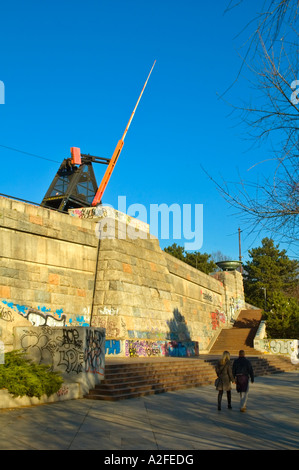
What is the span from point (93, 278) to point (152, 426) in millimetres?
13966

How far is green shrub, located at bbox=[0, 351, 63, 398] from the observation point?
10750 millimetres

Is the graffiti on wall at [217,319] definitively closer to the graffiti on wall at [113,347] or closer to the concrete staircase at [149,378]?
the concrete staircase at [149,378]

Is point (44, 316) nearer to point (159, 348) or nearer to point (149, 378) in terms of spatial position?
point (149, 378)

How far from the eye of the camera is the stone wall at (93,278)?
18531 millimetres

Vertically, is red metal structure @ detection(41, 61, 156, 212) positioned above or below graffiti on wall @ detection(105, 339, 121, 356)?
above

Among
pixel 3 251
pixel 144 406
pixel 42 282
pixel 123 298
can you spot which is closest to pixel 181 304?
pixel 123 298

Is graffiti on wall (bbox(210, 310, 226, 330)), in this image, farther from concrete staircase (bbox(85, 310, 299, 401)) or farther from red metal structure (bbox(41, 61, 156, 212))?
red metal structure (bbox(41, 61, 156, 212))

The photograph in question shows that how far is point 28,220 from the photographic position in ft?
63.8

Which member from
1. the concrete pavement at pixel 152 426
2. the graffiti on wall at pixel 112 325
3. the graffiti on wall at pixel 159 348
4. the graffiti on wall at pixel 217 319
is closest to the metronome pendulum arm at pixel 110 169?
the graffiti on wall at pixel 112 325

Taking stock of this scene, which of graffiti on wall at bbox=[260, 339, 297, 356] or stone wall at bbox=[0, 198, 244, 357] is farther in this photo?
graffiti on wall at bbox=[260, 339, 297, 356]

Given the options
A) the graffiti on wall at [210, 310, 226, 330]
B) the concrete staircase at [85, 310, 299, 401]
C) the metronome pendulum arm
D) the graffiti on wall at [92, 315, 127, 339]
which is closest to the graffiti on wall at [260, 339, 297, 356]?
the concrete staircase at [85, 310, 299, 401]

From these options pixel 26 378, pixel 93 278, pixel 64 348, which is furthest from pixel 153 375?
pixel 93 278

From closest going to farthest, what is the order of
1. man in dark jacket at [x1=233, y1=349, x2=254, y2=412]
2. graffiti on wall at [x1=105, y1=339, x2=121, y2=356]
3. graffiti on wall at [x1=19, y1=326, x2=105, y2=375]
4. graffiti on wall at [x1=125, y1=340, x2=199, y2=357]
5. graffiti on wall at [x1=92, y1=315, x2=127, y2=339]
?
man in dark jacket at [x1=233, y1=349, x2=254, y2=412], graffiti on wall at [x1=19, y1=326, x2=105, y2=375], graffiti on wall at [x1=105, y1=339, x2=121, y2=356], graffiti on wall at [x1=125, y1=340, x2=199, y2=357], graffiti on wall at [x1=92, y1=315, x2=127, y2=339]

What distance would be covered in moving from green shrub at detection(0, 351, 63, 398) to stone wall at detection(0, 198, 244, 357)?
145cm
